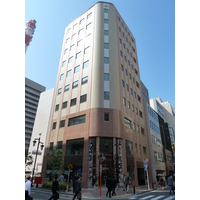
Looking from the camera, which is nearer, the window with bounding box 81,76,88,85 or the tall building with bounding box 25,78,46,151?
the window with bounding box 81,76,88,85

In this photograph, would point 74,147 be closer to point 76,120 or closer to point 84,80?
point 76,120

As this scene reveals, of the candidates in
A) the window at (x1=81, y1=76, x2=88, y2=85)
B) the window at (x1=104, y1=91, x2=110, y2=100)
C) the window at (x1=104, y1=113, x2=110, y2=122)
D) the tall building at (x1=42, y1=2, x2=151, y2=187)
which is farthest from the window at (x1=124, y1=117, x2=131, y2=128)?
the window at (x1=81, y1=76, x2=88, y2=85)

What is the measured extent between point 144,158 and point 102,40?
80.9 ft

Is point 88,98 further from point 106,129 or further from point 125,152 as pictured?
point 125,152

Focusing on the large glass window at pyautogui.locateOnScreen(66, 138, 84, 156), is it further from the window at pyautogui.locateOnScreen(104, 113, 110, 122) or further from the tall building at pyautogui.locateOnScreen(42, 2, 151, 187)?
the window at pyautogui.locateOnScreen(104, 113, 110, 122)

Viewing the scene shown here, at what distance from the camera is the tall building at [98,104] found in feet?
77.9

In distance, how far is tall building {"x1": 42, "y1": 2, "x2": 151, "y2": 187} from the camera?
2375 cm

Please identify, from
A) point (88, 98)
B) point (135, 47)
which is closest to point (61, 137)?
point (88, 98)

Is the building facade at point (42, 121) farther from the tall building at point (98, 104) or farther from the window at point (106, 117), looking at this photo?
the window at point (106, 117)

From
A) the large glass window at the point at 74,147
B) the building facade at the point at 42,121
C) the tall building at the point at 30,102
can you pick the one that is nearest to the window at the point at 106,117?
the large glass window at the point at 74,147

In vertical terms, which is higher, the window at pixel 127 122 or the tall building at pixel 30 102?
the tall building at pixel 30 102

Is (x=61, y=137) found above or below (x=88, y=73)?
below

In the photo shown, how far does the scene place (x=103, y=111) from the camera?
25.7m

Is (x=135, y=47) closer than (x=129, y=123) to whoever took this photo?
No
